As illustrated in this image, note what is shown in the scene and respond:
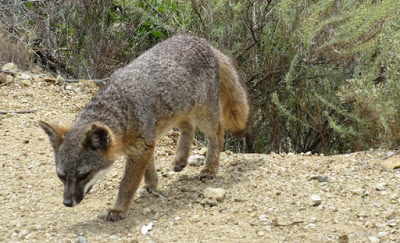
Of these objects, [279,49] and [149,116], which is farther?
[279,49]

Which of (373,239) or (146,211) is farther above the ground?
(373,239)

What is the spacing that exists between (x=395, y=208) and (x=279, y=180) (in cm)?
126

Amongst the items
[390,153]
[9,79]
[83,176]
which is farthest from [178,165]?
[9,79]

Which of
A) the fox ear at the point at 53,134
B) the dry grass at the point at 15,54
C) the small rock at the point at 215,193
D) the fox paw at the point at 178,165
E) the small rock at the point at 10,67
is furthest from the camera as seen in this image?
the dry grass at the point at 15,54

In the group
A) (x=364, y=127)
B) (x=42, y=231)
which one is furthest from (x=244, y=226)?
(x=364, y=127)

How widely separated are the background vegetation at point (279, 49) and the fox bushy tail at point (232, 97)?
3.23 ft

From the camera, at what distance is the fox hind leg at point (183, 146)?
6426mm

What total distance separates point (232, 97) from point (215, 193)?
175cm

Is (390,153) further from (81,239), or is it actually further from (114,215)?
(81,239)

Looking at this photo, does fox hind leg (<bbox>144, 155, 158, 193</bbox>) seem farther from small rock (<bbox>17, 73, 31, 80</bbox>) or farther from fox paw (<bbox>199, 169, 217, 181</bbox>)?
small rock (<bbox>17, 73, 31, 80</bbox>)

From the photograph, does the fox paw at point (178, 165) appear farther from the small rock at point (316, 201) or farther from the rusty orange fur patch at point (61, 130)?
the small rock at point (316, 201)

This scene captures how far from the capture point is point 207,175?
20.2 feet

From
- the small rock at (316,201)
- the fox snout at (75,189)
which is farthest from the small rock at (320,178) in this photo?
the fox snout at (75,189)

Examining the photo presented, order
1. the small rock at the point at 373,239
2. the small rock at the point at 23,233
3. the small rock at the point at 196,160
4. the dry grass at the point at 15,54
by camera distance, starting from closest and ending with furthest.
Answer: the small rock at the point at 373,239, the small rock at the point at 23,233, the small rock at the point at 196,160, the dry grass at the point at 15,54
